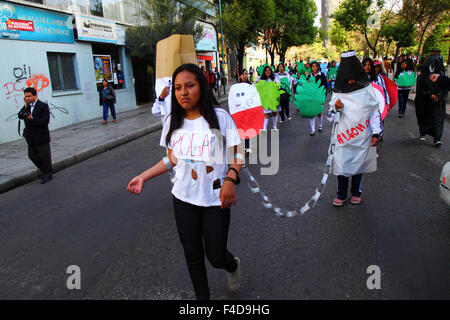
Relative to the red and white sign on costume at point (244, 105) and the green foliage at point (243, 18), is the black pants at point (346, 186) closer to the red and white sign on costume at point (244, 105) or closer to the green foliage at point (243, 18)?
the red and white sign on costume at point (244, 105)

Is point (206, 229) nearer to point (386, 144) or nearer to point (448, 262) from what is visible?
point (448, 262)

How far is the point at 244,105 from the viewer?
6.57 meters

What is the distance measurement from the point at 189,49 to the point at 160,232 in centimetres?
211

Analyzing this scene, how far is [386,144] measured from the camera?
7949mm

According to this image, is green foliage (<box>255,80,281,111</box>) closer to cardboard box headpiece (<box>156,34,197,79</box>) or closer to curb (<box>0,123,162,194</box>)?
cardboard box headpiece (<box>156,34,197,79</box>)

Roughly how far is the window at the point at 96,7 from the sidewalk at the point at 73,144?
456cm

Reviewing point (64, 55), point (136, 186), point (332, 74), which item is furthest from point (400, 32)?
point (136, 186)

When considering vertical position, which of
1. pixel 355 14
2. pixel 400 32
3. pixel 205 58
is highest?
pixel 355 14

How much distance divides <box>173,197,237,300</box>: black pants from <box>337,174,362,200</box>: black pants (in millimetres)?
2541

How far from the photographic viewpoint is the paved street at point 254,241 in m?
2.96

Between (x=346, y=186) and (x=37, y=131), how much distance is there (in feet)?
17.9

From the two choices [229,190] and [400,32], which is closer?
[229,190]

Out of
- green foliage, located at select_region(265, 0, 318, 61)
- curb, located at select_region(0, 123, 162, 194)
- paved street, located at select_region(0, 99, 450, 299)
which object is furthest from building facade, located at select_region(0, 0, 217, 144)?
green foliage, located at select_region(265, 0, 318, 61)

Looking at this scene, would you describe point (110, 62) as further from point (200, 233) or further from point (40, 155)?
point (200, 233)
